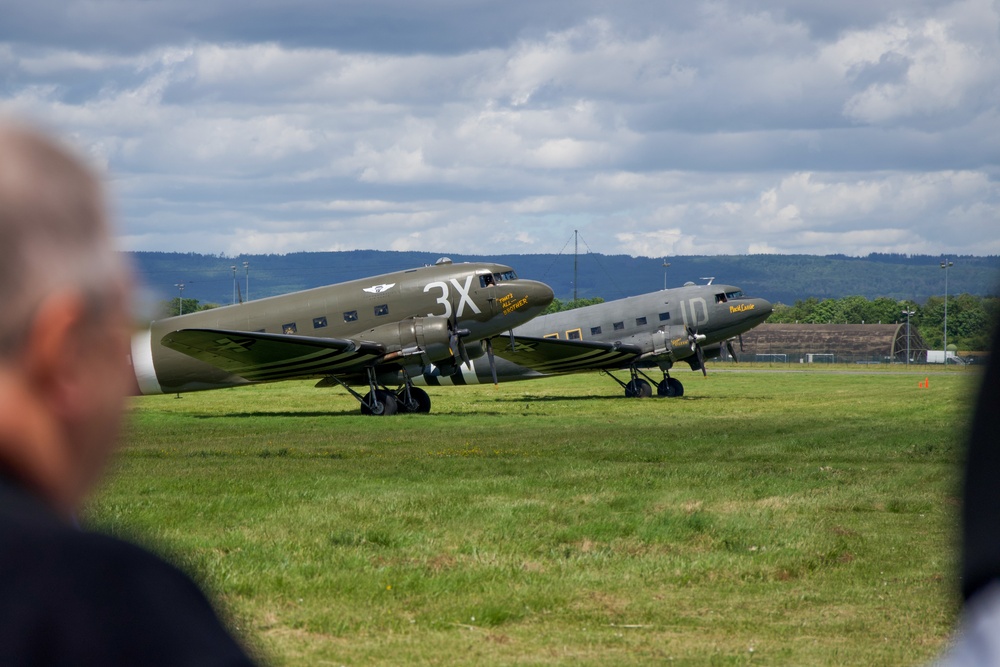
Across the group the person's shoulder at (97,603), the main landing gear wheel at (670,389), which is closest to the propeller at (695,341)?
the main landing gear wheel at (670,389)

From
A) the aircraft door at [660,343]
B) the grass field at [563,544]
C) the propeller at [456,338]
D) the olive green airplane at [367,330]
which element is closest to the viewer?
the grass field at [563,544]

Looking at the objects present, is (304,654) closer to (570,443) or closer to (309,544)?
(309,544)

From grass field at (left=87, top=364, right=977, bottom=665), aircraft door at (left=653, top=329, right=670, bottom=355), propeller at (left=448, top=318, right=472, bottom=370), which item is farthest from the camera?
aircraft door at (left=653, top=329, right=670, bottom=355)

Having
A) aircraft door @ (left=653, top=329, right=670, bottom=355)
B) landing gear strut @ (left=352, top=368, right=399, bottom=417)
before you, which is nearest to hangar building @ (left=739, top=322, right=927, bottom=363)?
aircraft door @ (left=653, top=329, right=670, bottom=355)

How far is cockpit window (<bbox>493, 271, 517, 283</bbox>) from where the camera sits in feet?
99.6

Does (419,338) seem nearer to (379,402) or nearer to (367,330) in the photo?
(367,330)

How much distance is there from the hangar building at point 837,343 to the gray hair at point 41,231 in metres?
127

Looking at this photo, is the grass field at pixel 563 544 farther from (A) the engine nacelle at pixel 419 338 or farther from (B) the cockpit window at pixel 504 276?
(B) the cockpit window at pixel 504 276

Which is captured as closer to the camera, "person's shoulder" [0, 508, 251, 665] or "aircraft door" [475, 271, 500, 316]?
"person's shoulder" [0, 508, 251, 665]

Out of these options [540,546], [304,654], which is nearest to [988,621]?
[304,654]

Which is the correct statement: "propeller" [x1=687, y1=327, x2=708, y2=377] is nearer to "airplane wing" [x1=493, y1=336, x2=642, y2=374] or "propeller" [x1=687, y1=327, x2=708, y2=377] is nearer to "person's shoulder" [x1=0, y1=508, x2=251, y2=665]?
"airplane wing" [x1=493, y1=336, x2=642, y2=374]

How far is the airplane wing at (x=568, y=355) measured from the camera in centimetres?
4059

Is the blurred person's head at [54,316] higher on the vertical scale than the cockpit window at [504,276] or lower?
higher

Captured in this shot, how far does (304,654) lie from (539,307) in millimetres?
24308
